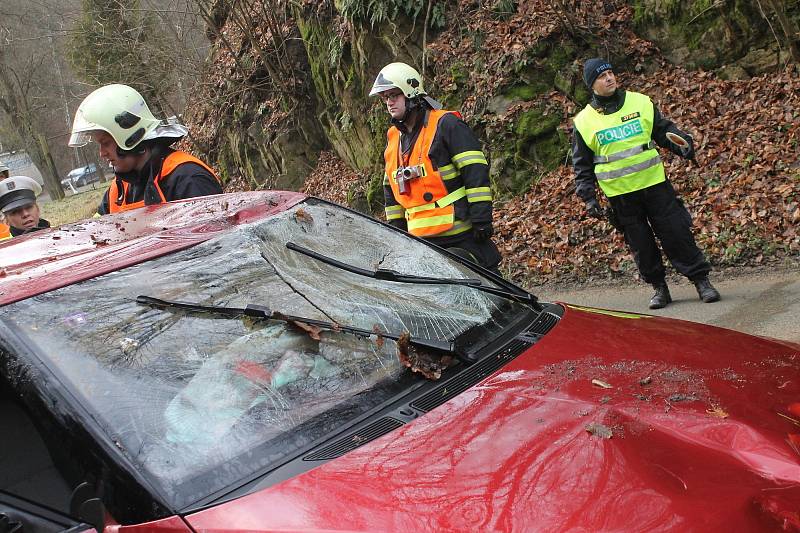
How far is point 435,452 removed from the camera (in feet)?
6.16

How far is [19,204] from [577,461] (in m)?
5.98

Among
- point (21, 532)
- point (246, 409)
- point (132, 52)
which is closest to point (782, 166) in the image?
point (246, 409)

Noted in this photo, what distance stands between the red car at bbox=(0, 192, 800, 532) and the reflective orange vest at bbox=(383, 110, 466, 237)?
1.96m

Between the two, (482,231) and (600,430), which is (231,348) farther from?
(482,231)

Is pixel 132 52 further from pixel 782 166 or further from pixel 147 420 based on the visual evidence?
pixel 147 420

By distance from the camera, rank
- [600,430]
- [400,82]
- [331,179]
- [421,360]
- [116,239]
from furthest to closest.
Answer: [331,179]
[400,82]
[116,239]
[421,360]
[600,430]

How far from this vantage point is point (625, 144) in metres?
5.45

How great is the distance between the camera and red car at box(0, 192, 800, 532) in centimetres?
170

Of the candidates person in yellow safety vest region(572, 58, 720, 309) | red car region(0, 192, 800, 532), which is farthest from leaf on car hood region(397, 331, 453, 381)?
person in yellow safety vest region(572, 58, 720, 309)

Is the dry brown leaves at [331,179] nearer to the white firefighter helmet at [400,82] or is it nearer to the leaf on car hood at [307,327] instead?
the white firefighter helmet at [400,82]

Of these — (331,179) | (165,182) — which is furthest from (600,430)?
(331,179)

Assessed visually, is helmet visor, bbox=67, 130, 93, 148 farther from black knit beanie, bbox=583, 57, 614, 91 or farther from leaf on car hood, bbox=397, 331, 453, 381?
black knit beanie, bbox=583, 57, 614, 91

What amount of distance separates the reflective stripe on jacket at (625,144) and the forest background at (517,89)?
1.48 meters

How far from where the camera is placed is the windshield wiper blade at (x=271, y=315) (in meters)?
2.34
